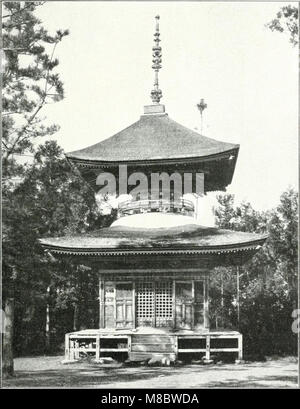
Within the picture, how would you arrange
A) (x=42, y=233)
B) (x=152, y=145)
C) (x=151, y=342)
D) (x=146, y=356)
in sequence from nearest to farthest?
(x=146, y=356), (x=151, y=342), (x=152, y=145), (x=42, y=233)

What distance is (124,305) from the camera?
73.5 feet

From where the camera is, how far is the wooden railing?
79.0ft

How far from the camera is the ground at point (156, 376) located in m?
14.8

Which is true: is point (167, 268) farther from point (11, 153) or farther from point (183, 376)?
point (11, 153)

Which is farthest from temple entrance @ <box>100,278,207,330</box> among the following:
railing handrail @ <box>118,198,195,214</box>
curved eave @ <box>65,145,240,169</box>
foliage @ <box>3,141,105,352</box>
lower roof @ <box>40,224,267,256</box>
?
→ curved eave @ <box>65,145,240,169</box>

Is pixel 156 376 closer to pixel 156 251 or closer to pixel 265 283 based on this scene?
pixel 156 251

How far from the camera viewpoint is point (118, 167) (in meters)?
24.1

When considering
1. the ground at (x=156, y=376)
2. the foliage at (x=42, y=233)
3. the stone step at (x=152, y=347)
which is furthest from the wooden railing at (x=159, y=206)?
the ground at (x=156, y=376)

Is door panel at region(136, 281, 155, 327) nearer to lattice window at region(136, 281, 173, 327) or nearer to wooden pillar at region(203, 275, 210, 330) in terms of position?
lattice window at region(136, 281, 173, 327)

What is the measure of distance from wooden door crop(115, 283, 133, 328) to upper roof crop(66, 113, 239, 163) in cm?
510

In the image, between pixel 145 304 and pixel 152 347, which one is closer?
pixel 152 347

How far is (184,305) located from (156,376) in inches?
213

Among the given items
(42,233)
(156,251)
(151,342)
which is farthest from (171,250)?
(42,233)
